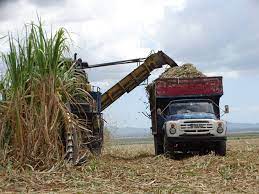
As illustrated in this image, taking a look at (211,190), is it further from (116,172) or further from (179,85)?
(179,85)

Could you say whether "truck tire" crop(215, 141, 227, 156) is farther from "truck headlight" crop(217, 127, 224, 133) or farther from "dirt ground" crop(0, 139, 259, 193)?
"dirt ground" crop(0, 139, 259, 193)

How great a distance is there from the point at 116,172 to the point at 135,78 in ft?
31.7

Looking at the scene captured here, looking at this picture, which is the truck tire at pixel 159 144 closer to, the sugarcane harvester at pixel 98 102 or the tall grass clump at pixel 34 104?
the sugarcane harvester at pixel 98 102

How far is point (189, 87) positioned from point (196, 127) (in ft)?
7.75

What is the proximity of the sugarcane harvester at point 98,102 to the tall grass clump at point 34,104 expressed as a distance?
0.45 metres

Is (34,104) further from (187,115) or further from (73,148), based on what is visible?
(187,115)

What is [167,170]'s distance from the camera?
1313cm

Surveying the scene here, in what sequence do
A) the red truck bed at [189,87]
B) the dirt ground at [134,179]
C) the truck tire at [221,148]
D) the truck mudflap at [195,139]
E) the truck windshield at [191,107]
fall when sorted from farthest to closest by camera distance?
1. the red truck bed at [189,87]
2. the truck windshield at [191,107]
3. the truck tire at [221,148]
4. the truck mudflap at [195,139]
5. the dirt ground at [134,179]

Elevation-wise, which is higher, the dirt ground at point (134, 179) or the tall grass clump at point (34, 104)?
the tall grass clump at point (34, 104)

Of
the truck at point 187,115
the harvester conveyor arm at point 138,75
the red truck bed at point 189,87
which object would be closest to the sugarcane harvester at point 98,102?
the harvester conveyor arm at point 138,75

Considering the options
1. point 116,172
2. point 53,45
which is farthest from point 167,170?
point 53,45

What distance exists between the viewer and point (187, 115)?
57.9ft

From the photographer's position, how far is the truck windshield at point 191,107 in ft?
60.0

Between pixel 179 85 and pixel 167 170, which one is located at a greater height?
pixel 179 85
